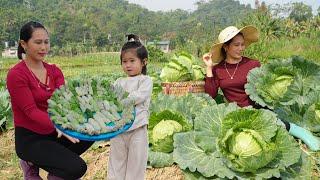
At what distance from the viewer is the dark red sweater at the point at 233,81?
4270 mm

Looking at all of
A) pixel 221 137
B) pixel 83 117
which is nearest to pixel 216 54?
pixel 221 137

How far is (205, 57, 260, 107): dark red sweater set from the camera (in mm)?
4270

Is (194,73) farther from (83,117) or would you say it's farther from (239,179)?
(83,117)

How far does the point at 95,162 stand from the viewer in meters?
4.13

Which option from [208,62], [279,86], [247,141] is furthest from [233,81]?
[247,141]

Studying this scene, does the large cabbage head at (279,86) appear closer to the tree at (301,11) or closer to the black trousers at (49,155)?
the black trousers at (49,155)

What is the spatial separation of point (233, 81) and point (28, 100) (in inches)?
87.7

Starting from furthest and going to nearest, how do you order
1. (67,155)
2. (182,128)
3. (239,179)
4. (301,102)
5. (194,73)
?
(194,73) < (301,102) < (182,128) < (239,179) < (67,155)

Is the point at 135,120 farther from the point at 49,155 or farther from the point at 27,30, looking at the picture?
the point at 27,30

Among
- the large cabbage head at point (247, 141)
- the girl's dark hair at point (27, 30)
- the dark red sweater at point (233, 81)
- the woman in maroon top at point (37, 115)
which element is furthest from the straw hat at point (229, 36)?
the girl's dark hair at point (27, 30)

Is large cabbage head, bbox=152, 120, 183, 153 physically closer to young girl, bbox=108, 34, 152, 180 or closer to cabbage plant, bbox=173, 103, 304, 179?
cabbage plant, bbox=173, 103, 304, 179

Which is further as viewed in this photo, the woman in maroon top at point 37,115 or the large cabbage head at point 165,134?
the large cabbage head at point 165,134

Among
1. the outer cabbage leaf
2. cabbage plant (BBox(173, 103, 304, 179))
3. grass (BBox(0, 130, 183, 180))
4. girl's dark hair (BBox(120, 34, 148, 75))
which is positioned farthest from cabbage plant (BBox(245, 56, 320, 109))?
girl's dark hair (BBox(120, 34, 148, 75))

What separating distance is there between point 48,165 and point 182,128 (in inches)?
60.3
